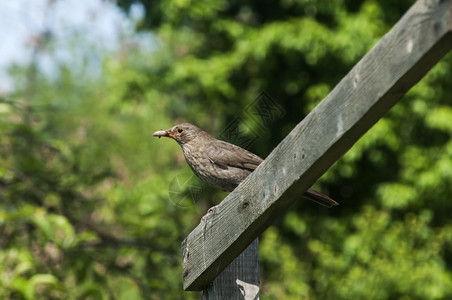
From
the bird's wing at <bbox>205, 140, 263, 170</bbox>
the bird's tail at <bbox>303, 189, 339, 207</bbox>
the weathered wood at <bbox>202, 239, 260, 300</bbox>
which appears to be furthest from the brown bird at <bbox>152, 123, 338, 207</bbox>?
the weathered wood at <bbox>202, 239, 260, 300</bbox>

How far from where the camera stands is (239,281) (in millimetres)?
2729

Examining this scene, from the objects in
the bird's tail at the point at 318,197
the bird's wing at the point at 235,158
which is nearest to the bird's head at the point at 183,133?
the bird's wing at the point at 235,158

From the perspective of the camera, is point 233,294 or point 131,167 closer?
point 233,294

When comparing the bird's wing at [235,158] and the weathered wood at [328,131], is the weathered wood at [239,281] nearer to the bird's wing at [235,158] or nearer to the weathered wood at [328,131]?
the weathered wood at [328,131]

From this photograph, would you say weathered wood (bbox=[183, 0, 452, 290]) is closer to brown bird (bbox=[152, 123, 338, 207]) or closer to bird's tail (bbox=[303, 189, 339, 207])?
bird's tail (bbox=[303, 189, 339, 207])

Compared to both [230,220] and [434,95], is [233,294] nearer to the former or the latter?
[230,220]

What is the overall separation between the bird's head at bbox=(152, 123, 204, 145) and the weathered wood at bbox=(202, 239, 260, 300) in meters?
1.48

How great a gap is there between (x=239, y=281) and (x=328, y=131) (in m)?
1.01

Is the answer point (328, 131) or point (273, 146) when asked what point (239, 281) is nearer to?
point (328, 131)

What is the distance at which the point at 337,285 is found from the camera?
8.77 meters

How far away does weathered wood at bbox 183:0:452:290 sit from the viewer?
1.70m

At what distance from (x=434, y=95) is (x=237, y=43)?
10.1 ft

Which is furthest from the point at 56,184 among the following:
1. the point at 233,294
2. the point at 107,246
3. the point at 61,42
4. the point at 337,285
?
the point at 61,42

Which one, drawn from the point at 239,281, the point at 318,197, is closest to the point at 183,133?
the point at 318,197
